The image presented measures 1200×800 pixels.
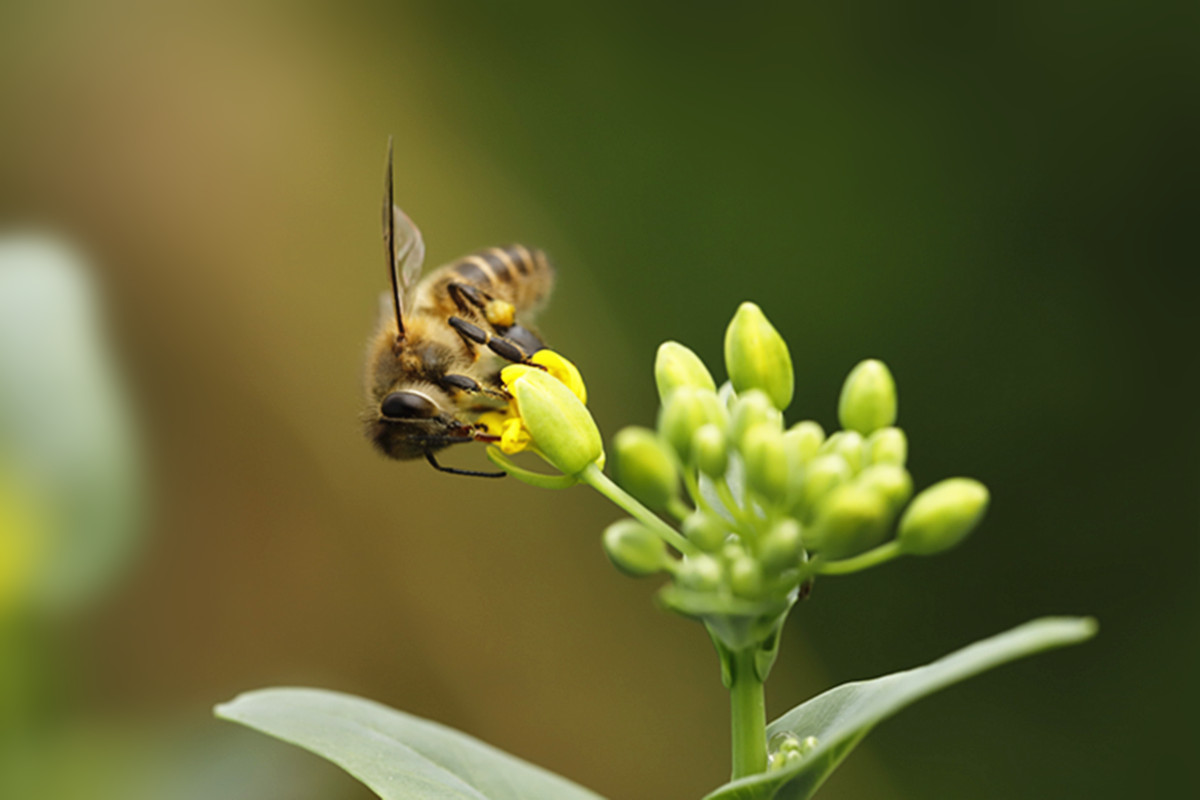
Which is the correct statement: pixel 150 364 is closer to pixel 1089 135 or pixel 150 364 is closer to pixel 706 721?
pixel 706 721

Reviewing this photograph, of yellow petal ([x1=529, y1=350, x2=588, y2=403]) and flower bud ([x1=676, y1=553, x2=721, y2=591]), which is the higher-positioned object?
yellow petal ([x1=529, y1=350, x2=588, y2=403])

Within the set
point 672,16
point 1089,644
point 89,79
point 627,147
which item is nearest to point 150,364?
point 89,79

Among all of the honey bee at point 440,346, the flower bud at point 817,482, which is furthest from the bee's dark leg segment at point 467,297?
the flower bud at point 817,482

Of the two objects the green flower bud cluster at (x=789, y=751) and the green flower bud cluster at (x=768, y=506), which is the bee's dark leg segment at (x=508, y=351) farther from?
the green flower bud cluster at (x=789, y=751)

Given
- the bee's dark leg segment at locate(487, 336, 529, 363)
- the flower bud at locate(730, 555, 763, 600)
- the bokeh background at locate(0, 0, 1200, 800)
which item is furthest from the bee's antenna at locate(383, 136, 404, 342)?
the bokeh background at locate(0, 0, 1200, 800)

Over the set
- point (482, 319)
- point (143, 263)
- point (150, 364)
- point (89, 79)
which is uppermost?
point (89, 79)

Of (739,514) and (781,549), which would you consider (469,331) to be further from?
(781,549)

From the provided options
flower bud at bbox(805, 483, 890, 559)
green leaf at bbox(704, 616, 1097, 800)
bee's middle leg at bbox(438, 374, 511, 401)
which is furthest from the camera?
bee's middle leg at bbox(438, 374, 511, 401)

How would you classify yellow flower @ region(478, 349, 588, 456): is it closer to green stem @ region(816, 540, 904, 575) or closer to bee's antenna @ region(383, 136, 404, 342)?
bee's antenna @ region(383, 136, 404, 342)
